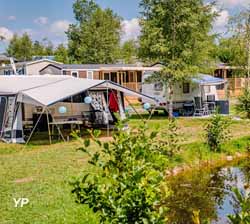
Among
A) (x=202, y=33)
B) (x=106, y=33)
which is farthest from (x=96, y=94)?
(x=106, y=33)

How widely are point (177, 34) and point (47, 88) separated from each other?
698cm

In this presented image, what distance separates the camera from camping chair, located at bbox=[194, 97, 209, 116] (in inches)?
901

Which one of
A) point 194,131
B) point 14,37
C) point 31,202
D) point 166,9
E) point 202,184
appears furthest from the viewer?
point 14,37

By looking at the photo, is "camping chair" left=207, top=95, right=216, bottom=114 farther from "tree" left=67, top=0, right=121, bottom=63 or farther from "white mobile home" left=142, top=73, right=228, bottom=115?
"tree" left=67, top=0, right=121, bottom=63

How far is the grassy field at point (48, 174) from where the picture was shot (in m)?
6.94

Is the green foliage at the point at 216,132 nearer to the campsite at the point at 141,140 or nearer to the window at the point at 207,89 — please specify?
the campsite at the point at 141,140

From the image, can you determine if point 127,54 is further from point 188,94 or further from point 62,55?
point 188,94

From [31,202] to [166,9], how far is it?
1371cm

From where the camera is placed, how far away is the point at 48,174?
977 centimetres

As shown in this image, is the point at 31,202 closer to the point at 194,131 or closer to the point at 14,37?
the point at 194,131

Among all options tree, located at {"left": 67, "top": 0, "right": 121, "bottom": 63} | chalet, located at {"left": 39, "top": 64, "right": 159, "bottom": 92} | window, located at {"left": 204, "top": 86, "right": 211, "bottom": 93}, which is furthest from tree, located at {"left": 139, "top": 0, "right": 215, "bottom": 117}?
tree, located at {"left": 67, "top": 0, "right": 121, "bottom": 63}

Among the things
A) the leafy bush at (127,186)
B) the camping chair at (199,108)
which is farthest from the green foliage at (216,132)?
the camping chair at (199,108)

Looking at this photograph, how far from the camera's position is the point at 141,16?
20.2m

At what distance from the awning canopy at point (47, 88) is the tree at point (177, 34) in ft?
13.2
